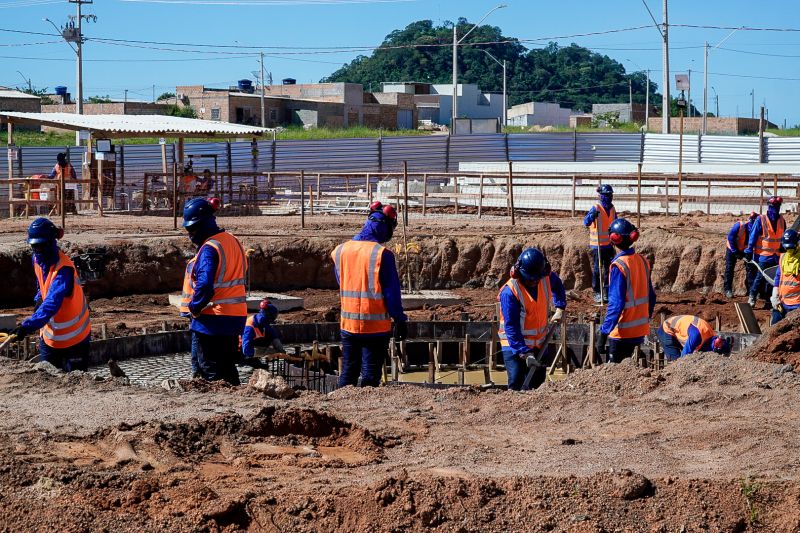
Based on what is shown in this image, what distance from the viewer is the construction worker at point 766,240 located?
15.4m

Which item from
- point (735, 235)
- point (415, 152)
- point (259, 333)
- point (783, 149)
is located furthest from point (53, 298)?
point (783, 149)

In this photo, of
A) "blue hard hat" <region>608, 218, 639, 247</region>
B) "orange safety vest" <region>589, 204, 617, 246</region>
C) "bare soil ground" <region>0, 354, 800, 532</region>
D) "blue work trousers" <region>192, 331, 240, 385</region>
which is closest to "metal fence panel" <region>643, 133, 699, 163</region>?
"orange safety vest" <region>589, 204, 617, 246</region>

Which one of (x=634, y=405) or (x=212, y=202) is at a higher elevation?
(x=212, y=202)

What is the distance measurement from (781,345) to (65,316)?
18.8 feet

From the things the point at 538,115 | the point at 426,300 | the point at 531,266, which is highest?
the point at 538,115

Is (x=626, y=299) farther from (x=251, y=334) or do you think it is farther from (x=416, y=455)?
(x=251, y=334)

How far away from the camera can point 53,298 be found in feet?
26.6

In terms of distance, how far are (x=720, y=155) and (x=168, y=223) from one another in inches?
789

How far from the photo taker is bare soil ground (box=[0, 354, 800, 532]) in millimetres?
5121

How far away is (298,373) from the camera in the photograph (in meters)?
→ 11.9

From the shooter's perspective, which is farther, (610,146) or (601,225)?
(610,146)

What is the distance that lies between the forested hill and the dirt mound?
276 feet

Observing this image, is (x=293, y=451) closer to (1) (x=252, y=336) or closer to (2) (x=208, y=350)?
(2) (x=208, y=350)

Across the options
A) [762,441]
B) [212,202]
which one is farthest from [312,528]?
[212,202]
